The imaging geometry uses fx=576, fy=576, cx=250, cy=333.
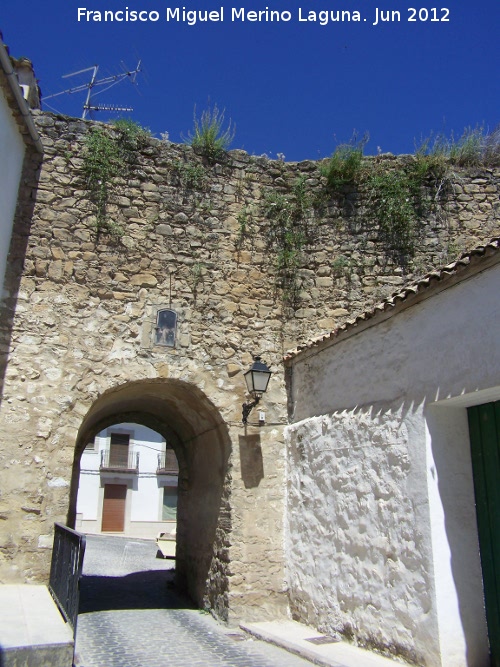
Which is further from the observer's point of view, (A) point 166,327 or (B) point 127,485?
(B) point 127,485

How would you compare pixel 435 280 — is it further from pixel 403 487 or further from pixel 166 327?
pixel 166 327

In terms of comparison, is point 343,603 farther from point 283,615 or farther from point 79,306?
point 79,306

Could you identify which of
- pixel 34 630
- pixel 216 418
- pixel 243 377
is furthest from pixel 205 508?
pixel 34 630

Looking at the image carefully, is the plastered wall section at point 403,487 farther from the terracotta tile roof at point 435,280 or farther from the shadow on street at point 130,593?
the shadow on street at point 130,593

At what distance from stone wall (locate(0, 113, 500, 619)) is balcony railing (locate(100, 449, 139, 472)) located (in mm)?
18656

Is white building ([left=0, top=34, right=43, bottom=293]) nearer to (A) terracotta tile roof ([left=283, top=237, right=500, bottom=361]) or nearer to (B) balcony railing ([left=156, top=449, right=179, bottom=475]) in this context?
(A) terracotta tile roof ([left=283, top=237, right=500, bottom=361])

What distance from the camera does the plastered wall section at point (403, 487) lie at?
487 centimetres

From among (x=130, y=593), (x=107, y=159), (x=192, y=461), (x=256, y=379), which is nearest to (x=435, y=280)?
(x=256, y=379)

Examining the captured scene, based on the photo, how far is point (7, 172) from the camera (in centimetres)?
719

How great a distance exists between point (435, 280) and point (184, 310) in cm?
354

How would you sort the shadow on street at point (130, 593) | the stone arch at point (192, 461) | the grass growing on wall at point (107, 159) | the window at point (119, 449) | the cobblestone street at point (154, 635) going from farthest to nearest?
the window at point (119, 449)
the shadow on street at point (130, 593)
the grass growing on wall at point (107, 159)
the stone arch at point (192, 461)
the cobblestone street at point (154, 635)

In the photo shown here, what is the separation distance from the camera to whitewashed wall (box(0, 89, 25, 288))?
7051mm

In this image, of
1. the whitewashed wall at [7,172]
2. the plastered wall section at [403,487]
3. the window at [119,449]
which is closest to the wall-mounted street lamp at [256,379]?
the plastered wall section at [403,487]

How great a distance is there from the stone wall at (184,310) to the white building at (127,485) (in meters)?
18.7
